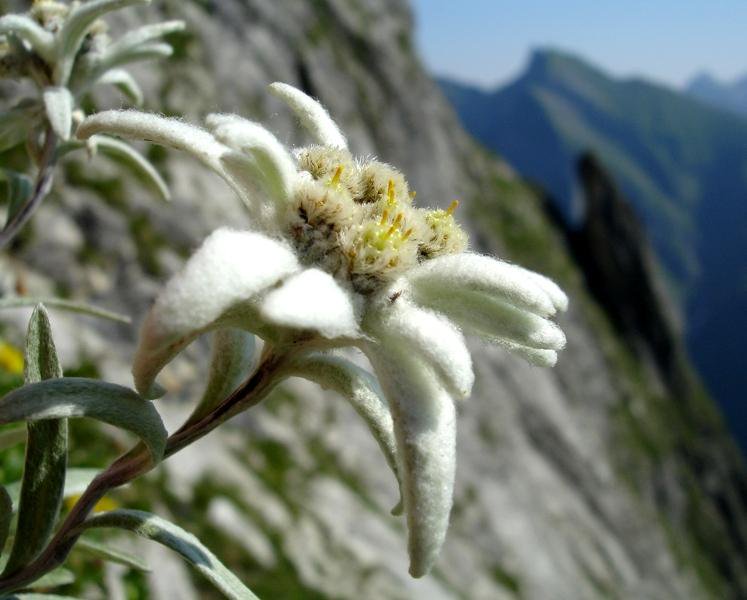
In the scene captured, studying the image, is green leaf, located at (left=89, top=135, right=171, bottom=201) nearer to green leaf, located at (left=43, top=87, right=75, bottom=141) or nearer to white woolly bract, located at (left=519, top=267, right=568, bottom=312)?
green leaf, located at (left=43, top=87, right=75, bottom=141)

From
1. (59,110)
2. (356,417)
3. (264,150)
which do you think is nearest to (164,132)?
(264,150)

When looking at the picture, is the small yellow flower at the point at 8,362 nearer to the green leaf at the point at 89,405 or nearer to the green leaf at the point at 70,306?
the green leaf at the point at 70,306

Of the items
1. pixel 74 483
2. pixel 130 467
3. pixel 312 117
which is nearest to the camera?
pixel 130 467

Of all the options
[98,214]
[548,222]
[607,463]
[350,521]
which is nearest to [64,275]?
[98,214]

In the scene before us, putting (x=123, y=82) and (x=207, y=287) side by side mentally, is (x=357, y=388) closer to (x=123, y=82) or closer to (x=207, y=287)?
(x=207, y=287)

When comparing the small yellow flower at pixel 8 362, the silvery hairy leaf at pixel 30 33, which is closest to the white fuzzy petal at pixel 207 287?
the silvery hairy leaf at pixel 30 33
